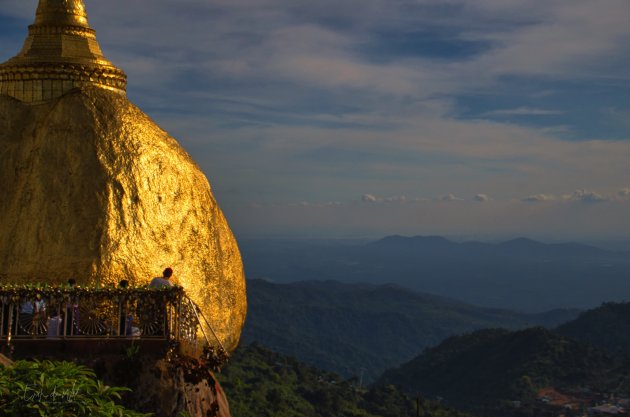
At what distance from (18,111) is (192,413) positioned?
28.2 feet

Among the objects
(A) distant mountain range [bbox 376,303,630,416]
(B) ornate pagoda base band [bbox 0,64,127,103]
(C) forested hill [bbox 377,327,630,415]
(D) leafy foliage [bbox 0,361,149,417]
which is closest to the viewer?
(D) leafy foliage [bbox 0,361,149,417]

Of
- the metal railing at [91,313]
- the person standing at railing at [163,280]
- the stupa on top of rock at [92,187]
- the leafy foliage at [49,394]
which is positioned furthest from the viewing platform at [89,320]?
the leafy foliage at [49,394]

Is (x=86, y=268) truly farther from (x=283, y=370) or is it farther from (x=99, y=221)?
(x=283, y=370)

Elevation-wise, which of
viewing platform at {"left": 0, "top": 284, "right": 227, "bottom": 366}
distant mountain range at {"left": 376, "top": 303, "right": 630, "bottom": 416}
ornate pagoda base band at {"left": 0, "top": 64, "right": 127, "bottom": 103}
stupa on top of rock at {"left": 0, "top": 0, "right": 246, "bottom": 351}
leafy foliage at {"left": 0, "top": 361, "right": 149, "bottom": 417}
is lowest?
distant mountain range at {"left": 376, "top": 303, "right": 630, "bottom": 416}

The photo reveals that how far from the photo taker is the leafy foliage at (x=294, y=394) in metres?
82.4

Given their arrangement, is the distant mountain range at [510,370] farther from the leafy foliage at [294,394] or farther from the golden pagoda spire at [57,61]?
the golden pagoda spire at [57,61]

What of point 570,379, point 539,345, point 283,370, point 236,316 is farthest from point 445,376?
point 236,316

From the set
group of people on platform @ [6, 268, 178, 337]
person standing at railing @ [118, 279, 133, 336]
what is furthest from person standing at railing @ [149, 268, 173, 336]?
person standing at railing @ [118, 279, 133, 336]

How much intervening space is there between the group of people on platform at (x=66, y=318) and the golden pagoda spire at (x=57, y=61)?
5559mm

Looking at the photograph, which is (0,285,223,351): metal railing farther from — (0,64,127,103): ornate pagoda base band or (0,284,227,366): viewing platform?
(0,64,127,103): ornate pagoda base band

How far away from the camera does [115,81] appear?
22703 mm

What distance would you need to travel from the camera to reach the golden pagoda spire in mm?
22078

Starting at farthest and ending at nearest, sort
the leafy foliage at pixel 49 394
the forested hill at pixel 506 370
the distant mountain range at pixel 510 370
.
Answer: the forested hill at pixel 506 370 < the distant mountain range at pixel 510 370 < the leafy foliage at pixel 49 394

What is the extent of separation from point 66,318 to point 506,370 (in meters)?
142
